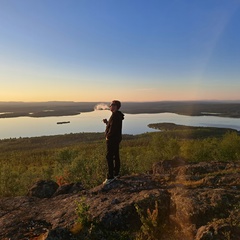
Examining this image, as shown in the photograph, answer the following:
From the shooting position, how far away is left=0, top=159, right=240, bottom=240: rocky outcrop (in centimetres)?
703

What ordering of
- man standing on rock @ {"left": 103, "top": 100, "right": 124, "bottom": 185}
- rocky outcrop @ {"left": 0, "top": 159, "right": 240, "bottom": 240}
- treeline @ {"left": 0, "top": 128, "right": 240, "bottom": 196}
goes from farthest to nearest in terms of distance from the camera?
treeline @ {"left": 0, "top": 128, "right": 240, "bottom": 196}
man standing on rock @ {"left": 103, "top": 100, "right": 124, "bottom": 185}
rocky outcrop @ {"left": 0, "top": 159, "right": 240, "bottom": 240}

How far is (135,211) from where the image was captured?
811 cm

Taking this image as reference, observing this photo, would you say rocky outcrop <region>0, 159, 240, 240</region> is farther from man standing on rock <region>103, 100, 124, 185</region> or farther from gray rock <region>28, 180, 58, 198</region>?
man standing on rock <region>103, 100, 124, 185</region>

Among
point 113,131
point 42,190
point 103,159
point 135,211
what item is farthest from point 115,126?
point 103,159

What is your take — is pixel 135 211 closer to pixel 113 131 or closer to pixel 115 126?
pixel 113 131

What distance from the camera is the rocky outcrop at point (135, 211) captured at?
7.03 meters

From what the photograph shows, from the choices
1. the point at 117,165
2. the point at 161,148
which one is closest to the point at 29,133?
the point at 161,148

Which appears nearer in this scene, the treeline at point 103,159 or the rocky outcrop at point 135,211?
the rocky outcrop at point 135,211

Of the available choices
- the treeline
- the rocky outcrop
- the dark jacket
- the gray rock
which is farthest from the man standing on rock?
the gray rock

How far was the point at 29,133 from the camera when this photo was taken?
133500mm

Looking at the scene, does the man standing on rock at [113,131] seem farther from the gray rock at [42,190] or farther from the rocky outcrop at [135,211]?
the gray rock at [42,190]

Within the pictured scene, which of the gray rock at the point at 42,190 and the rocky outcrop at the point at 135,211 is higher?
the rocky outcrop at the point at 135,211

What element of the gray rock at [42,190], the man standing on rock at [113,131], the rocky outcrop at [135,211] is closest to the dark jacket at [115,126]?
the man standing on rock at [113,131]

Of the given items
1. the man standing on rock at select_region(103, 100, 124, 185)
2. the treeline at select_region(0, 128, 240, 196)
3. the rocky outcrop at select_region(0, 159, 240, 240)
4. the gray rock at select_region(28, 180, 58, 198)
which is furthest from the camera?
the treeline at select_region(0, 128, 240, 196)
